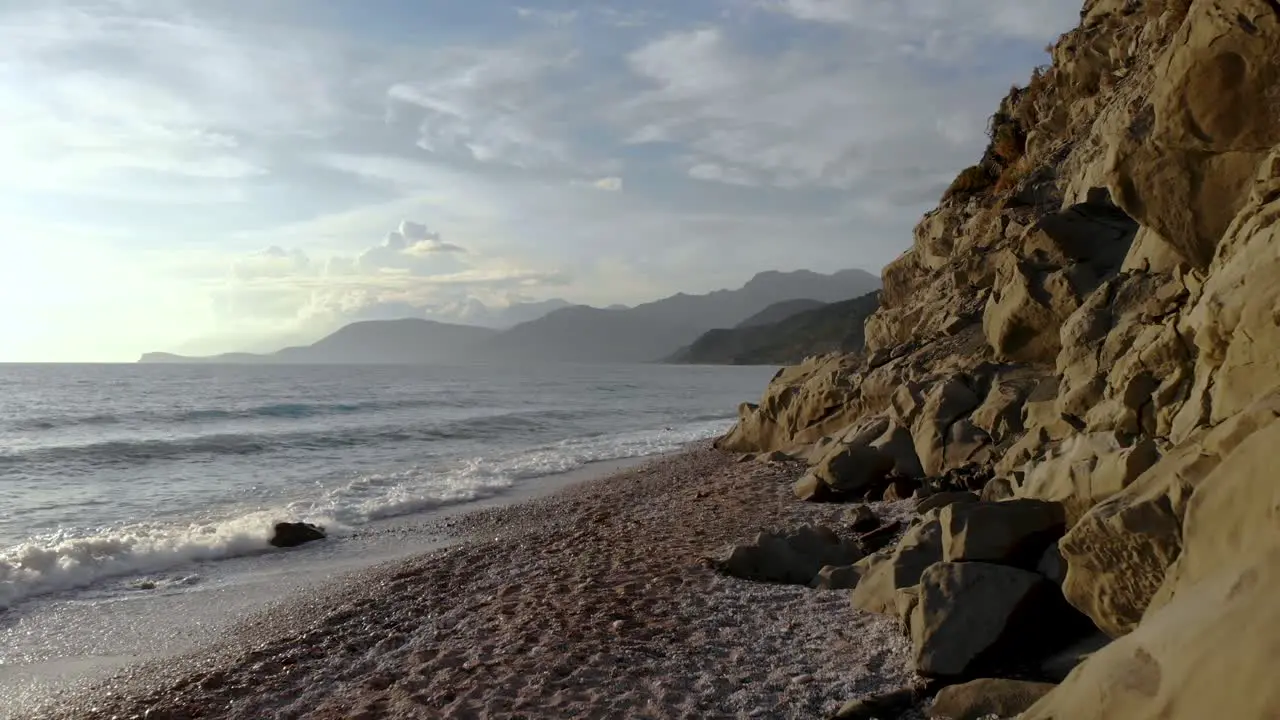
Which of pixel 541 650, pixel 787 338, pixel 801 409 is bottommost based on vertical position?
pixel 541 650

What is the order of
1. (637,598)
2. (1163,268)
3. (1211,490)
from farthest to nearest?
(1163,268)
(637,598)
(1211,490)

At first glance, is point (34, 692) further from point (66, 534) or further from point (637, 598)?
point (66, 534)

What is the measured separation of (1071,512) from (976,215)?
15.4 metres

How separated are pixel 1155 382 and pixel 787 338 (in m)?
139

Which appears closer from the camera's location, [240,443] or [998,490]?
[998,490]

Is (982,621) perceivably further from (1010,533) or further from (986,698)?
(1010,533)

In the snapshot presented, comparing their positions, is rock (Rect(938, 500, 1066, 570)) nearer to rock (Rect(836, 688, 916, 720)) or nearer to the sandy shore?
the sandy shore

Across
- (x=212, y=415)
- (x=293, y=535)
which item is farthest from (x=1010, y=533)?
(x=212, y=415)

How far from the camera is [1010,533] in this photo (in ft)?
20.8

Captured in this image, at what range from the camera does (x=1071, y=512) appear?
633cm

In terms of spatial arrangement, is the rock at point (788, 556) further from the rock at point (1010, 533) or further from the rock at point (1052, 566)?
the rock at point (1052, 566)

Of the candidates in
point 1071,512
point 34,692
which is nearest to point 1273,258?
point 1071,512

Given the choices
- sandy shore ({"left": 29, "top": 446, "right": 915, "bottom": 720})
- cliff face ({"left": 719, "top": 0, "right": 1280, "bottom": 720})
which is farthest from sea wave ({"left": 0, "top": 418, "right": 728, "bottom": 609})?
cliff face ({"left": 719, "top": 0, "right": 1280, "bottom": 720})

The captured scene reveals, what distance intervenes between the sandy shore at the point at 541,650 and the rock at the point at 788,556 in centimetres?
25
